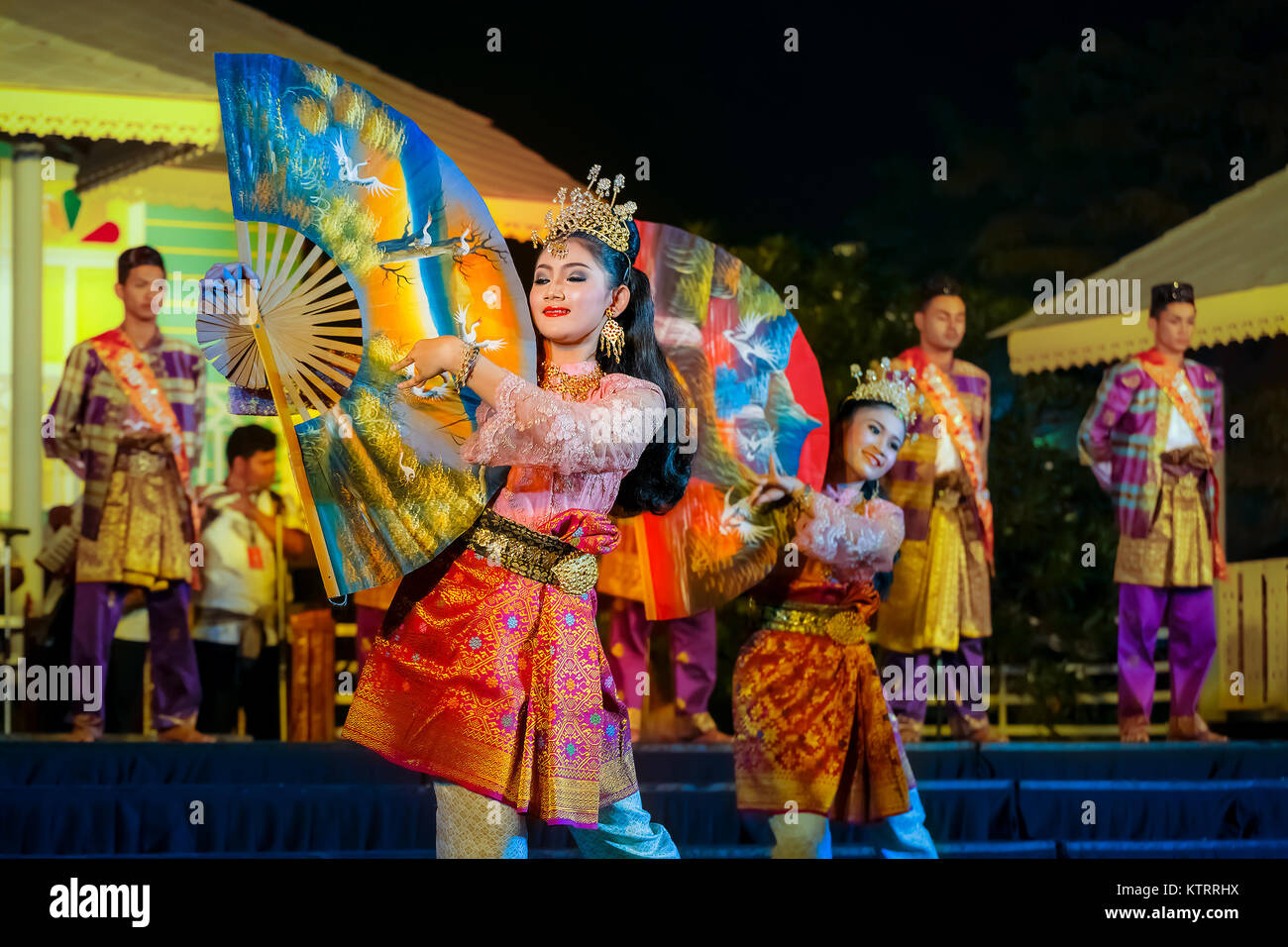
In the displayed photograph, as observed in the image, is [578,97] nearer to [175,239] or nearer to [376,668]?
[175,239]

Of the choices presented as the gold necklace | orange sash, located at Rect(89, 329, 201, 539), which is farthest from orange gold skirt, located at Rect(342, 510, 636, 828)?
orange sash, located at Rect(89, 329, 201, 539)

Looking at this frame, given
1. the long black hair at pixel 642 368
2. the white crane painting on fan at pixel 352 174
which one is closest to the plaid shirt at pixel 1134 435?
the long black hair at pixel 642 368

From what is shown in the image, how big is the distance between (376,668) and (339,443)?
44 cm

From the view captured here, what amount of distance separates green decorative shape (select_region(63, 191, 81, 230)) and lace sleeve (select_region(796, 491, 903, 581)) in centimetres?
282

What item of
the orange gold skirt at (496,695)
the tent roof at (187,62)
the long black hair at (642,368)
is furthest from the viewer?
the tent roof at (187,62)

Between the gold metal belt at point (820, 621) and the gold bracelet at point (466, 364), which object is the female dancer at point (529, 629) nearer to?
the gold bracelet at point (466, 364)

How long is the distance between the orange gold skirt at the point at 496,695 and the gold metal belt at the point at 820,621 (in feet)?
2.47

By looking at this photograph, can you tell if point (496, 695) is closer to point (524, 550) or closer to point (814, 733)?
point (524, 550)

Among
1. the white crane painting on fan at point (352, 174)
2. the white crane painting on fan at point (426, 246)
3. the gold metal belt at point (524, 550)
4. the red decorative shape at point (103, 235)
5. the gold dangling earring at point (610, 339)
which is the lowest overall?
the gold metal belt at point (524, 550)

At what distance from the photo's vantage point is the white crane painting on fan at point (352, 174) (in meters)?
2.97

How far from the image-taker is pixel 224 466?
16.9 ft

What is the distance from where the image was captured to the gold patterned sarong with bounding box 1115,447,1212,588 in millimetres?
4816

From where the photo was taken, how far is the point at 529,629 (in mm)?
2902

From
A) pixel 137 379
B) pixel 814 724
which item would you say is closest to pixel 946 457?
pixel 814 724
